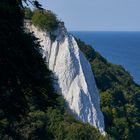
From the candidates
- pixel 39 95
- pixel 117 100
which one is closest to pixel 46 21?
pixel 117 100

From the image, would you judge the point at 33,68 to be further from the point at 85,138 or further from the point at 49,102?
the point at 85,138

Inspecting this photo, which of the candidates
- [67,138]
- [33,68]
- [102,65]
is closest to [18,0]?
[33,68]

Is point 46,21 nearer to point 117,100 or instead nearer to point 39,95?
point 117,100

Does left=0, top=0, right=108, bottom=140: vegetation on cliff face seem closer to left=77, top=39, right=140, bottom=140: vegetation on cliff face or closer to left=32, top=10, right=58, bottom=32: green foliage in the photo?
left=77, top=39, right=140, bottom=140: vegetation on cliff face

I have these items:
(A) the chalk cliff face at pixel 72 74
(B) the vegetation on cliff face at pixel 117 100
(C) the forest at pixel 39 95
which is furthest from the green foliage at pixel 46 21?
(B) the vegetation on cliff face at pixel 117 100

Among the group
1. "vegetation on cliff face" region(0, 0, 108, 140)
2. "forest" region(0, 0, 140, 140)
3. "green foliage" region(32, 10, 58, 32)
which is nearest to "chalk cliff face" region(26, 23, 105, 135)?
"green foliage" region(32, 10, 58, 32)
